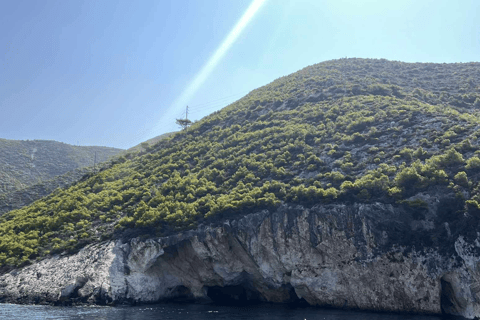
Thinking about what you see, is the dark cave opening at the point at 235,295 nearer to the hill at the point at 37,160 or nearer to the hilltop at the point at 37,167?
the hilltop at the point at 37,167

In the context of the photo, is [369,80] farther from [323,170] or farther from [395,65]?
[323,170]

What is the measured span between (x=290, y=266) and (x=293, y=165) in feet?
48.4

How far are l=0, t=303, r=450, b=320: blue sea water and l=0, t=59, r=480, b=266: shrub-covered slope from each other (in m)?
8.06

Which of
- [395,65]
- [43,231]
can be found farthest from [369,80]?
[43,231]

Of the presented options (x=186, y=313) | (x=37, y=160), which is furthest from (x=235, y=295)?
(x=37, y=160)

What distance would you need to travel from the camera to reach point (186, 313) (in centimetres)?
3155

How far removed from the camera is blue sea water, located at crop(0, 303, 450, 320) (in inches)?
1122

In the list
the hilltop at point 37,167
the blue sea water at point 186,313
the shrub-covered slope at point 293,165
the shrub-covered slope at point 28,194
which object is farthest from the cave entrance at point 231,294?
the hilltop at point 37,167

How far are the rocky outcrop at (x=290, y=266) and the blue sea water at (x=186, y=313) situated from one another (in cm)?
189

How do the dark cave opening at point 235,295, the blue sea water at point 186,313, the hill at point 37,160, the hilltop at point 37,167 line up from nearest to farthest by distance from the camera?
the blue sea water at point 186,313 → the dark cave opening at point 235,295 → the hilltop at point 37,167 → the hill at point 37,160

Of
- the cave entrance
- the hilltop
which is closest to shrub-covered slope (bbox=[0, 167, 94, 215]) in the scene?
the hilltop

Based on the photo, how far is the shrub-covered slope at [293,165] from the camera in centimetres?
3603

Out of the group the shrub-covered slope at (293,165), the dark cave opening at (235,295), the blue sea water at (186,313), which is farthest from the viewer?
the dark cave opening at (235,295)

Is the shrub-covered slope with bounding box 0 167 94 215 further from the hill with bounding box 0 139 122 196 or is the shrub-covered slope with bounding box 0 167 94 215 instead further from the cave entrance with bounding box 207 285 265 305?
the cave entrance with bounding box 207 285 265 305
